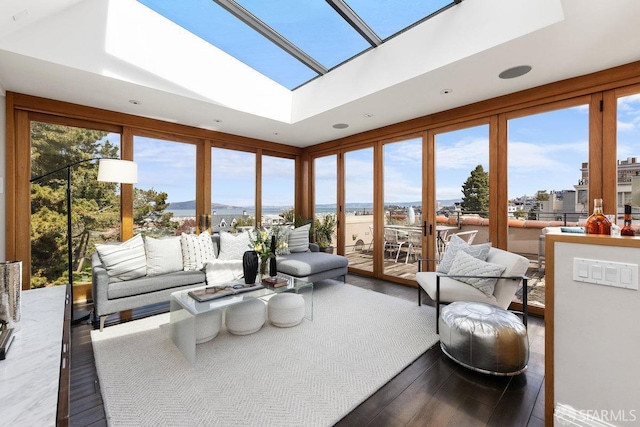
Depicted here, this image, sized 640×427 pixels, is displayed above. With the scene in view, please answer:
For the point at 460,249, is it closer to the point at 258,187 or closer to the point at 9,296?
the point at 9,296

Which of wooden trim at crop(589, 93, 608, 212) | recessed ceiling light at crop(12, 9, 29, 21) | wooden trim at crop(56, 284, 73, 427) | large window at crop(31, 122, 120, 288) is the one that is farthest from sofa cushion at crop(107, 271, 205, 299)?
wooden trim at crop(589, 93, 608, 212)

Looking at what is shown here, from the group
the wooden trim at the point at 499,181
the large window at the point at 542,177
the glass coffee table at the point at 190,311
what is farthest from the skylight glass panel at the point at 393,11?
the glass coffee table at the point at 190,311

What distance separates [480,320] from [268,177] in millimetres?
4590

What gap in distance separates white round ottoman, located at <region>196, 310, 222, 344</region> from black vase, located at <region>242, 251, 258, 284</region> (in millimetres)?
465

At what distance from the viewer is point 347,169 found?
5.52m

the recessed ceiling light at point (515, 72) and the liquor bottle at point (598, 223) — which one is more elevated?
the recessed ceiling light at point (515, 72)

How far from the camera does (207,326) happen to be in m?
2.57

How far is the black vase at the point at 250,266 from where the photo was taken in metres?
2.94

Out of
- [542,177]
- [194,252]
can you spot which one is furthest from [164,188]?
[542,177]

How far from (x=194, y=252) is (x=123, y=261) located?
771 mm

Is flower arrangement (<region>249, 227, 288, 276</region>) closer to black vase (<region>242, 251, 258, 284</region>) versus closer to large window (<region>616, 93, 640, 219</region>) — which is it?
black vase (<region>242, 251, 258, 284</region>)

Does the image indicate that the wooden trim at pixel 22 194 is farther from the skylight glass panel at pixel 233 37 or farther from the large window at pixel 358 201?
the large window at pixel 358 201

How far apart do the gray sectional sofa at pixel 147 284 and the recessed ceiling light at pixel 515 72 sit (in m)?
3.12

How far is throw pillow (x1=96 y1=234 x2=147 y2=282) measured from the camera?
299cm
